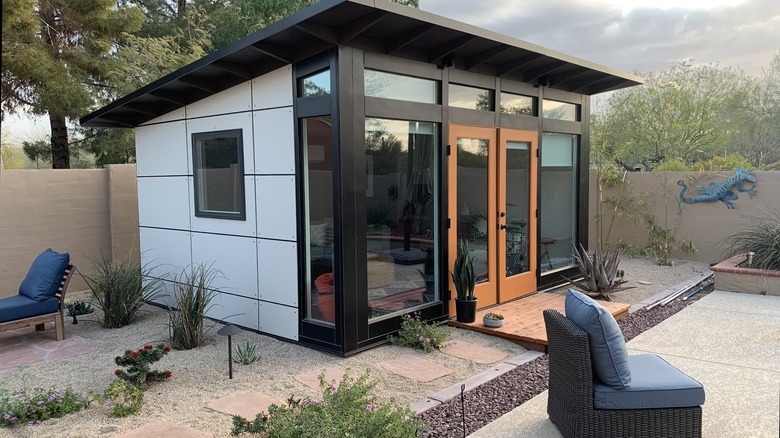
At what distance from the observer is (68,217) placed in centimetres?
838

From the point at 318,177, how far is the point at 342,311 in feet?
4.19

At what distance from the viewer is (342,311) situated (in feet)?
16.8

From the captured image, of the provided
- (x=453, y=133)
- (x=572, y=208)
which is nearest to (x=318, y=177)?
(x=453, y=133)

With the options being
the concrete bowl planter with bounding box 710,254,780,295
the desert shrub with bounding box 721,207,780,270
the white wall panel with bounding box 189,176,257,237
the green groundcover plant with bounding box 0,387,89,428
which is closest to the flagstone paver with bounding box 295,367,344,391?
the green groundcover plant with bounding box 0,387,89,428

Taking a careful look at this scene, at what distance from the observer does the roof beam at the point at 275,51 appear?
202 inches

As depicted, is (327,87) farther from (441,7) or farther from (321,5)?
(441,7)

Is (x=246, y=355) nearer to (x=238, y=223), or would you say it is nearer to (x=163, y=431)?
(x=163, y=431)

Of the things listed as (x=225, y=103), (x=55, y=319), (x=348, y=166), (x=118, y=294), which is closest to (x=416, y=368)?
(x=348, y=166)

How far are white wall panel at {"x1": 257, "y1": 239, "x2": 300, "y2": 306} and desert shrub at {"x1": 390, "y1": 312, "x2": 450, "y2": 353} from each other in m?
1.08

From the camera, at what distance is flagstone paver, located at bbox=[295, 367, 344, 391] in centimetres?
452

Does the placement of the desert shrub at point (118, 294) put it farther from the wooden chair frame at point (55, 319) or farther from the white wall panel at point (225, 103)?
the white wall panel at point (225, 103)

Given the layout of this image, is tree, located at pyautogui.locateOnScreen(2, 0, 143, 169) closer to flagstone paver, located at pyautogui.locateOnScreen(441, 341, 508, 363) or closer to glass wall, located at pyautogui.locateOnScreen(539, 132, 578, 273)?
glass wall, located at pyautogui.locateOnScreen(539, 132, 578, 273)

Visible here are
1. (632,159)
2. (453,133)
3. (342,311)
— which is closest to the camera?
(342,311)

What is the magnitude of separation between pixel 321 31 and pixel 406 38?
84cm
